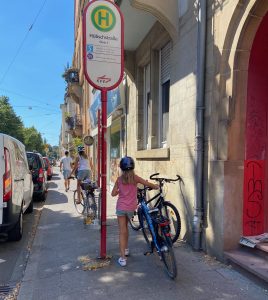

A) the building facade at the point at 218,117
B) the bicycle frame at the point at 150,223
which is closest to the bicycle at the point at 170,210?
the building facade at the point at 218,117

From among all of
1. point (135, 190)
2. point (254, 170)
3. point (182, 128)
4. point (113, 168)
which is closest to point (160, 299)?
point (135, 190)

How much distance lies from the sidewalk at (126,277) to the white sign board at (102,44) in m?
2.59

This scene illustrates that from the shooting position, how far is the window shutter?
6953 millimetres

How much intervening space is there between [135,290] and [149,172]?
13.3ft

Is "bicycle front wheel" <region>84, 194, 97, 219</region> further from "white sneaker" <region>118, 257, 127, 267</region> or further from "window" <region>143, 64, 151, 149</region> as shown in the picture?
"white sneaker" <region>118, 257, 127, 267</region>

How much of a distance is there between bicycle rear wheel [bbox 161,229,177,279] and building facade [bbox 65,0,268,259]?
86cm

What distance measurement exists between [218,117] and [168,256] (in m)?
2.04

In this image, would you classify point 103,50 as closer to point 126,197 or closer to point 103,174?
point 103,174

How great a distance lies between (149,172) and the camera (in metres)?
7.50

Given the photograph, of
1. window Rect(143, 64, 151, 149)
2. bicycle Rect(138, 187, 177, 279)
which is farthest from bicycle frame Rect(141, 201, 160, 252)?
window Rect(143, 64, 151, 149)

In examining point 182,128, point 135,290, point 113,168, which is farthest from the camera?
point 113,168

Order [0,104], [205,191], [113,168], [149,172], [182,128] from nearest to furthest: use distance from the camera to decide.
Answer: [205,191] → [182,128] → [149,172] → [113,168] → [0,104]

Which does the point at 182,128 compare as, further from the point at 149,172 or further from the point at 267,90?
the point at 149,172

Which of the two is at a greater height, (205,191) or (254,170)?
(254,170)
